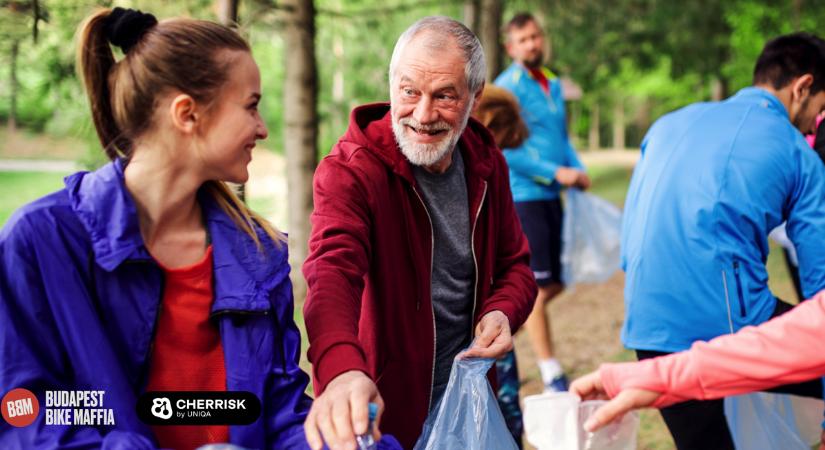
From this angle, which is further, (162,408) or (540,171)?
(540,171)

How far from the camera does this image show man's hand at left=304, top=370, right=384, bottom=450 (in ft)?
6.18

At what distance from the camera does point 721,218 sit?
10.5ft

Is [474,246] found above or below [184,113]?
below

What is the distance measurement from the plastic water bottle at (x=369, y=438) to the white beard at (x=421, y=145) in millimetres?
1016

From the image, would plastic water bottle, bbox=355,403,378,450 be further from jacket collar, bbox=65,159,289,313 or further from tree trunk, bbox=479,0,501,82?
tree trunk, bbox=479,0,501,82

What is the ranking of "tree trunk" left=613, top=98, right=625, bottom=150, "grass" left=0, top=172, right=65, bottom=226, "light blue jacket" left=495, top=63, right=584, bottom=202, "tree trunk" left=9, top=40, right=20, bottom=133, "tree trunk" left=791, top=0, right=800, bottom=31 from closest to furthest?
"tree trunk" left=9, top=40, right=20, bottom=133, "light blue jacket" left=495, top=63, right=584, bottom=202, "tree trunk" left=791, top=0, right=800, bottom=31, "grass" left=0, top=172, right=65, bottom=226, "tree trunk" left=613, top=98, right=625, bottom=150

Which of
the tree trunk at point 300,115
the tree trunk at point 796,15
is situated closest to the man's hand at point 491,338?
the tree trunk at point 300,115

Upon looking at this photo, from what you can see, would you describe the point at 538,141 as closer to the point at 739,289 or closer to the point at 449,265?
the point at 739,289

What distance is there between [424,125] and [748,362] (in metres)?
1.22

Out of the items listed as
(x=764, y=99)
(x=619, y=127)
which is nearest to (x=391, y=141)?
(x=764, y=99)

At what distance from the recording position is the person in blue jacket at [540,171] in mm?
5961

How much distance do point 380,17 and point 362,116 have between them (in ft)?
25.7

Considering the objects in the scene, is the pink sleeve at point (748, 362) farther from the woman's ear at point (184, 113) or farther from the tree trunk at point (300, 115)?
the tree trunk at point (300, 115)

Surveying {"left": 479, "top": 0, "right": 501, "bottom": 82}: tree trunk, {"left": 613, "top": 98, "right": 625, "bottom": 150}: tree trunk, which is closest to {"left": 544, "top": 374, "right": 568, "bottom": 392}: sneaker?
{"left": 479, "top": 0, "right": 501, "bottom": 82}: tree trunk
